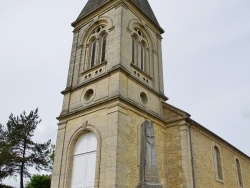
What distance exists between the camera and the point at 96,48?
59.3 ft

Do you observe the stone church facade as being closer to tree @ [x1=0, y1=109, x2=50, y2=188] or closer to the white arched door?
the white arched door

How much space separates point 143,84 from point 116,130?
4.20 metres

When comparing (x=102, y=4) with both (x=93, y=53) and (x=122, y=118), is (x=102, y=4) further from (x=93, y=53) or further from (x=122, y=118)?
(x=122, y=118)

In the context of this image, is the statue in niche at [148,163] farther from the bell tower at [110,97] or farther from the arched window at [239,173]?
the arched window at [239,173]

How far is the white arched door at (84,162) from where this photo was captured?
45.5 ft

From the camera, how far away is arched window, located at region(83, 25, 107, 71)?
57.5ft

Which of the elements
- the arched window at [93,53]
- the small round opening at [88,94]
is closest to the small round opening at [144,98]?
the small round opening at [88,94]

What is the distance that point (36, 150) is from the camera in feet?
96.1

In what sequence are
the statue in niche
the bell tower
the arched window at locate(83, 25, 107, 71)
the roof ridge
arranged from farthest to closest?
the roof ridge
the arched window at locate(83, 25, 107, 71)
the bell tower
the statue in niche

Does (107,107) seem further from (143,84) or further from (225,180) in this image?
(225,180)

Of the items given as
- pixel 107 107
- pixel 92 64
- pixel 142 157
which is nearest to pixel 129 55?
pixel 92 64

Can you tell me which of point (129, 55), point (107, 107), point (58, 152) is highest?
point (129, 55)

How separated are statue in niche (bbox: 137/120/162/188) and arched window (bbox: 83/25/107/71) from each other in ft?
28.3

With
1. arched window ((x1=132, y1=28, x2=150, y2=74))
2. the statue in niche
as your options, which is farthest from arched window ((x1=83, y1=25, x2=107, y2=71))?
the statue in niche
